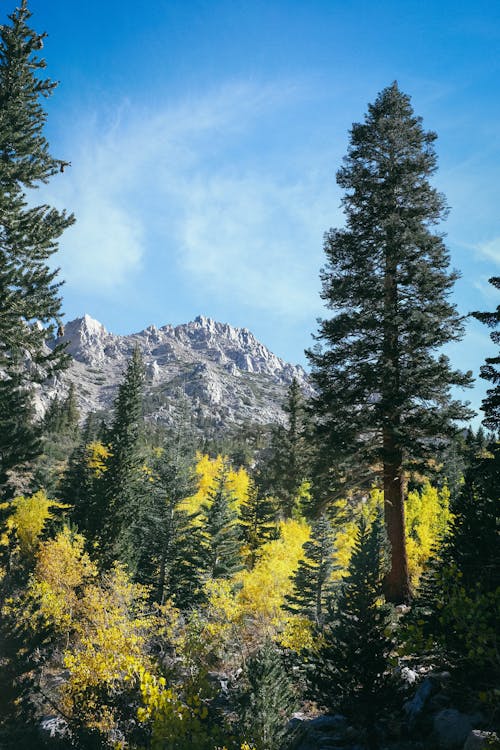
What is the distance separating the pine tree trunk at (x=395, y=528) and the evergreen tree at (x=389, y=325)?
3 centimetres

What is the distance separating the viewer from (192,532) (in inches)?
1143

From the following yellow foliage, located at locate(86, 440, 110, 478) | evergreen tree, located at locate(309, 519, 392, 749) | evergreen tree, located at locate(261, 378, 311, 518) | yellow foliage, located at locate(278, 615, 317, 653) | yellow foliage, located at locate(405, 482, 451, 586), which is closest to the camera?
evergreen tree, located at locate(309, 519, 392, 749)

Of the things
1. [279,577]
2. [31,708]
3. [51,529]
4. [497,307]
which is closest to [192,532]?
[279,577]

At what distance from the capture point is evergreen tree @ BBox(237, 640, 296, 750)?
9047 mm

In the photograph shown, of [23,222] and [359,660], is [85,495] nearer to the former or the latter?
[23,222]

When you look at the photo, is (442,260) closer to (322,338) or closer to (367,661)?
(322,338)

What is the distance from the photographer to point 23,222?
14.1m

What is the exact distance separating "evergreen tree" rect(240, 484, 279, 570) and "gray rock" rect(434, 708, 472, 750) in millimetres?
28448

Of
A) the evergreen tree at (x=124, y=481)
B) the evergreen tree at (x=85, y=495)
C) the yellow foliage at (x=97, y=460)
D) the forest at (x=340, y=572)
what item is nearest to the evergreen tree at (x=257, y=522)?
the evergreen tree at (x=124, y=481)

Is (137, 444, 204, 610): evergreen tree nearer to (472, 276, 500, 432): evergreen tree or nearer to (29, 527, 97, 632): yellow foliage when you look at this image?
(29, 527, 97, 632): yellow foliage

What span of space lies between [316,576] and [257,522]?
13.4 metres

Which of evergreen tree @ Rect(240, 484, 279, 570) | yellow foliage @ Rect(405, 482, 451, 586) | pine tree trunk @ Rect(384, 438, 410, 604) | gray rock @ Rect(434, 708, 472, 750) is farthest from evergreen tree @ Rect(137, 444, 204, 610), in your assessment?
gray rock @ Rect(434, 708, 472, 750)

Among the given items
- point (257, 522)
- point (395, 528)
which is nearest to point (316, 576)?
point (395, 528)

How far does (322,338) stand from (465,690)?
10593 mm
